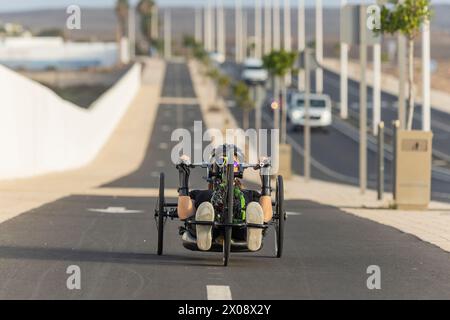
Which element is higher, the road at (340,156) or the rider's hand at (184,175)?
the rider's hand at (184,175)

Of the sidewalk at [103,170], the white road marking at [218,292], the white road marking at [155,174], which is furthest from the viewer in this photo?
the white road marking at [155,174]

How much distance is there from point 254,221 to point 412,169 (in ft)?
44.6

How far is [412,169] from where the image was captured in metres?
27.9

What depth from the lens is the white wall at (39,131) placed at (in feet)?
122

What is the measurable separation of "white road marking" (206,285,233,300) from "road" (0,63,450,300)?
64 mm

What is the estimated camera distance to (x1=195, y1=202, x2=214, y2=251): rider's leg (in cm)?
1459

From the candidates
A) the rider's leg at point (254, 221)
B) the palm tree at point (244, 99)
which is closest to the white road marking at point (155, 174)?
the palm tree at point (244, 99)

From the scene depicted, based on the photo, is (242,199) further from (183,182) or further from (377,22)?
(377,22)

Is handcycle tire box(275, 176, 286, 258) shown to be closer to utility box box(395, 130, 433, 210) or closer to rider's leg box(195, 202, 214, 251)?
rider's leg box(195, 202, 214, 251)

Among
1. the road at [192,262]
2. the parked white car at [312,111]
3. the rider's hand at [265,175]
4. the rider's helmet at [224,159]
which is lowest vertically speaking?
the parked white car at [312,111]

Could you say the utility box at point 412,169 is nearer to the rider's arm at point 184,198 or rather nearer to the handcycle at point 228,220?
the handcycle at point 228,220

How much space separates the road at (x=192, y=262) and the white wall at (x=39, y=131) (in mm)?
14032

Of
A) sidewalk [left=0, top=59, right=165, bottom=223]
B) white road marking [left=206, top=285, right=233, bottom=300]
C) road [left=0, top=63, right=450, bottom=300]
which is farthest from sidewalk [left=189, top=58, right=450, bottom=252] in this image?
sidewalk [left=0, top=59, right=165, bottom=223]

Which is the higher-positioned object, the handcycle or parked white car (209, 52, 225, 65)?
the handcycle
